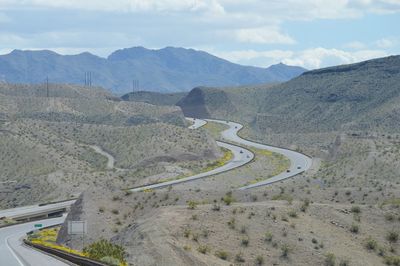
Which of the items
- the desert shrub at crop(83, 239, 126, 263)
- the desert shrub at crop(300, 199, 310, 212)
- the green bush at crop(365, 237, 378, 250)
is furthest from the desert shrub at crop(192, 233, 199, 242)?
the green bush at crop(365, 237, 378, 250)

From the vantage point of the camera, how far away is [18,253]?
110ft

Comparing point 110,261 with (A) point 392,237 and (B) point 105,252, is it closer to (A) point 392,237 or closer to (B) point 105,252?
(B) point 105,252

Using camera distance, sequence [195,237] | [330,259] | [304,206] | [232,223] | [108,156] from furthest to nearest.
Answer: [108,156]
[304,206]
[232,223]
[195,237]
[330,259]

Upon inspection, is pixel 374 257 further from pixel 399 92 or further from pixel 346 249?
pixel 399 92

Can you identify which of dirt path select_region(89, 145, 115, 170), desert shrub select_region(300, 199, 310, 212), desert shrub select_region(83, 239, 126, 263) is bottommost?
dirt path select_region(89, 145, 115, 170)

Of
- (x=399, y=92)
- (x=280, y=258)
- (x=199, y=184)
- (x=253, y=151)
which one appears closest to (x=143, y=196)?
(x=280, y=258)

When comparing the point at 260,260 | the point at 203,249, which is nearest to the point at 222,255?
the point at 203,249

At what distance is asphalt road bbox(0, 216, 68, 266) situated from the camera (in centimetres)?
2828

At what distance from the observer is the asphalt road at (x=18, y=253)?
2828 centimetres

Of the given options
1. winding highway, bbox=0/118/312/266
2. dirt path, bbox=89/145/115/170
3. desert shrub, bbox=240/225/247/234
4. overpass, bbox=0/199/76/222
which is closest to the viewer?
winding highway, bbox=0/118/312/266

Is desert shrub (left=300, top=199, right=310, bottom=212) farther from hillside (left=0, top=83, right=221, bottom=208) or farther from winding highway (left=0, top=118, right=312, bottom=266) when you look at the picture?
hillside (left=0, top=83, right=221, bottom=208)

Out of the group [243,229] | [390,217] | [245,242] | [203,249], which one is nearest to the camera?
[203,249]

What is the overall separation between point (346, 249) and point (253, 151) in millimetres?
84808

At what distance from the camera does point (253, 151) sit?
117 metres
